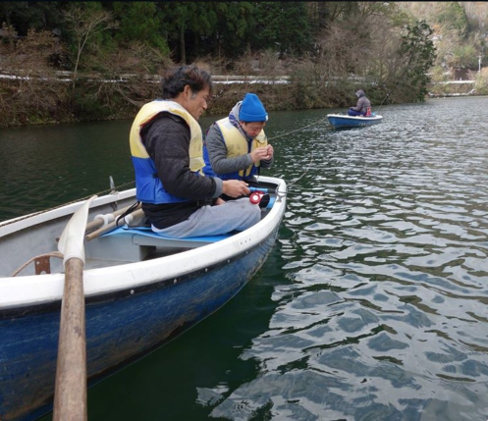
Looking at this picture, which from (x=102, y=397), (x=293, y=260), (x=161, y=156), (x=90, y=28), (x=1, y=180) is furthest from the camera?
(x=90, y=28)

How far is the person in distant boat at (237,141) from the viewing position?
516 cm

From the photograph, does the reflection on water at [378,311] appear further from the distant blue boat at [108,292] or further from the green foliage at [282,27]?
the green foliage at [282,27]

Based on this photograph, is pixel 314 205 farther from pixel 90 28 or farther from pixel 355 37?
pixel 355 37

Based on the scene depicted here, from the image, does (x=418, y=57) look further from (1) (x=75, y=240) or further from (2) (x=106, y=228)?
(1) (x=75, y=240)

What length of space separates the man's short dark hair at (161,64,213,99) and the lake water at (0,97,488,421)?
196 cm

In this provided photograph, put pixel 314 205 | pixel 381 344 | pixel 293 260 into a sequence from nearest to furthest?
pixel 381 344, pixel 293 260, pixel 314 205

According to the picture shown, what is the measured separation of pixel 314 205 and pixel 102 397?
5.55m

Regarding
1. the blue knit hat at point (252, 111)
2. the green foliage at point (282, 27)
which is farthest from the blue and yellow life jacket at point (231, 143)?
the green foliage at point (282, 27)

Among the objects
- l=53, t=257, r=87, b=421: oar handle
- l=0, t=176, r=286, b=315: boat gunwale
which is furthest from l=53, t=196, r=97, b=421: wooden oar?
l=0, t=176, r=286, b=315: boat gunwale

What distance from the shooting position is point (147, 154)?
3.62 m

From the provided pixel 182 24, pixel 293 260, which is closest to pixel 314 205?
pixel 293 260

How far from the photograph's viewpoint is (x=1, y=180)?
438 inches

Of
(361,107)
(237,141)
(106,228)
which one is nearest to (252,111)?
(237,141)

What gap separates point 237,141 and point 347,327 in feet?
7.81
